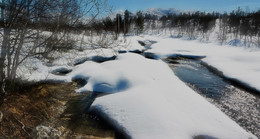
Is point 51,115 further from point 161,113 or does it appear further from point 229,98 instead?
point 229,98

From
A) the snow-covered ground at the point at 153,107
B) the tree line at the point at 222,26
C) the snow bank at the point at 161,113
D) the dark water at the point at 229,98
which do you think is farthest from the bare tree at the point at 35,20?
the tree line at the point at 222,26

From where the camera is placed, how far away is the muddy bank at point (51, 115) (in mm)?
3000

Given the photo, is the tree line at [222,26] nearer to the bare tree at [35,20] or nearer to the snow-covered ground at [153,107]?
the snow-covered ground at [153,107]

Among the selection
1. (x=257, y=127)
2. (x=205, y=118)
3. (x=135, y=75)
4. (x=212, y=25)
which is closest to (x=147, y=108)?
(x=205, y=118)

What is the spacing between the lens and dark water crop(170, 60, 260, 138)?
450cm

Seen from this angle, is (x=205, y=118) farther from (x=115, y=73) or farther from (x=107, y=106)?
(x=115, y=73)

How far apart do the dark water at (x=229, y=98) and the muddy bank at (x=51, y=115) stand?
4087 millimetres

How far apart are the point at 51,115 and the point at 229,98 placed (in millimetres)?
6711

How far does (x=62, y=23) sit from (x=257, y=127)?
19.2 ft

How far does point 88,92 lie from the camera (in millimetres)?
5945

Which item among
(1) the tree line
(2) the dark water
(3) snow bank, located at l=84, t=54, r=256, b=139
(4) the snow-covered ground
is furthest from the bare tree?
(1) the tree line

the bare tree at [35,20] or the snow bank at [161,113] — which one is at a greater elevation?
the bare tree at [35,20]

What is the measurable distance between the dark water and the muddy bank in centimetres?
409

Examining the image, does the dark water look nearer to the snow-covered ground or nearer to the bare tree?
the snow-covered ground
